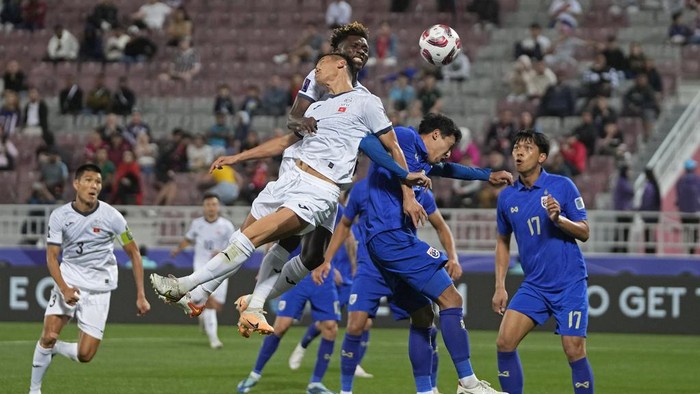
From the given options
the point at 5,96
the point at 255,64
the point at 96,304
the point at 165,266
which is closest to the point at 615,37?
the point at 255,64

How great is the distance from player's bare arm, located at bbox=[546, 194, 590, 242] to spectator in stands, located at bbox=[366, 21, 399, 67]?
57.8ft

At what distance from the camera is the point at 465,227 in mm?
23031

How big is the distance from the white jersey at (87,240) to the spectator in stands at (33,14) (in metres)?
19.9

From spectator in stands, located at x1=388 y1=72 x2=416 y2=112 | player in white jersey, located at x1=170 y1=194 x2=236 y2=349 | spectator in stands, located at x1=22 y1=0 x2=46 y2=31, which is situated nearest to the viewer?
player in white jersey, located at x1=170 y1=194 x2=236 y2=349

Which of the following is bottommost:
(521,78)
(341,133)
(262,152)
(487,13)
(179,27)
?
(262,152)

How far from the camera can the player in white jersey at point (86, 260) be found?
12.8 metres

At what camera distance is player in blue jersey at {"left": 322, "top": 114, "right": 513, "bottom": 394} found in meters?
11.2

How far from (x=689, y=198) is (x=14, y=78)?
47.8ft

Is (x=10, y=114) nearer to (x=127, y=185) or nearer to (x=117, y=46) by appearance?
(x=117, y=46)

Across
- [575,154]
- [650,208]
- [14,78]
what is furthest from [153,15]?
[650,208]

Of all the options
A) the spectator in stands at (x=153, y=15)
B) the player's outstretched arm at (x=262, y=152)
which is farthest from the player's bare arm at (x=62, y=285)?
the spectator in stands at (x=153, y=15)

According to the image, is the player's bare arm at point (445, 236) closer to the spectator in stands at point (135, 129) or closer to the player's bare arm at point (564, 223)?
the player's bare arm at point (564, 223)

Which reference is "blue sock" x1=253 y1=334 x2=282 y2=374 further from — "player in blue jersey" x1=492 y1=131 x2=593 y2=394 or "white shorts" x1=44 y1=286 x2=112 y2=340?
"player in blue jersey" x1=492 y1=131 x2=593 y2=394

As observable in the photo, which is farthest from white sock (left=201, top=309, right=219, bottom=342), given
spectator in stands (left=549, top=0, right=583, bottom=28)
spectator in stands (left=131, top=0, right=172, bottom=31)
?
spectator in stands (left=131, top=0, right=172, bottom=31)
